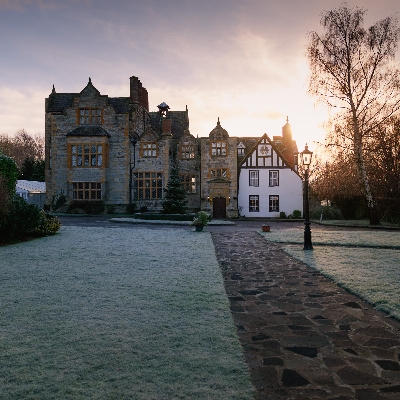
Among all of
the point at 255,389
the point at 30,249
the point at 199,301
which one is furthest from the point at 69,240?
the point at 255,389

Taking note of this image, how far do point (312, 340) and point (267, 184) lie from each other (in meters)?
35.5

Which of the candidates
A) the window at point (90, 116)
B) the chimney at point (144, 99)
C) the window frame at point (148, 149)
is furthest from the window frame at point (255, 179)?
the window at point (90, 116)

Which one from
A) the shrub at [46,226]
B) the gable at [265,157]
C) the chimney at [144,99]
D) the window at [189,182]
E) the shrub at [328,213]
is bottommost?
the shrub at [46,226]

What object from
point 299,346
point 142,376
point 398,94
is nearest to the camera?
point 142,376

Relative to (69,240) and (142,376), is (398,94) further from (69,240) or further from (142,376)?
(142,376)

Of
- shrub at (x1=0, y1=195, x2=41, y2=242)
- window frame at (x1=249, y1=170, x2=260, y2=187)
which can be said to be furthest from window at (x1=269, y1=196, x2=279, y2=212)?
shrub at (x1=0, y1=195, x2=41, y2=242)

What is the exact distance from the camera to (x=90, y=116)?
3897cm

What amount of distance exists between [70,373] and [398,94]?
87.5 feet

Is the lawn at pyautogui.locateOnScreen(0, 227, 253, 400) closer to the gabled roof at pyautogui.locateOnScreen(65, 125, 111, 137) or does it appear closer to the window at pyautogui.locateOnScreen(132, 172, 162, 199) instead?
the window at pyautogui.locateOnScreen(132, 172, 162, 199)

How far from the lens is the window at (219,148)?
130 ft

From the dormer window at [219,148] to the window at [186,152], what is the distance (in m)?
2.41

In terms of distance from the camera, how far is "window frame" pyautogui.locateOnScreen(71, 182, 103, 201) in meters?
38.3

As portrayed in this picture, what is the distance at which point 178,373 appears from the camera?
3.92m

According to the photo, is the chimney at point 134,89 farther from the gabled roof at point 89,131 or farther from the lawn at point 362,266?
the lawn at point 362,266
